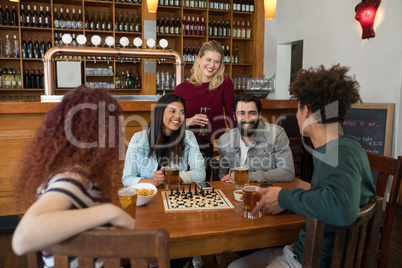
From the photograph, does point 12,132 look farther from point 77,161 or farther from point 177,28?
point 177,28

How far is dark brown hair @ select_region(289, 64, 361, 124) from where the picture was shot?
3.91 ft

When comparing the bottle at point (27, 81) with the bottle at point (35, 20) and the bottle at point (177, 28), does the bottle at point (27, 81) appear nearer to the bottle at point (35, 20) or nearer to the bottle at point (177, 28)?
the bottle at point (35, 20)

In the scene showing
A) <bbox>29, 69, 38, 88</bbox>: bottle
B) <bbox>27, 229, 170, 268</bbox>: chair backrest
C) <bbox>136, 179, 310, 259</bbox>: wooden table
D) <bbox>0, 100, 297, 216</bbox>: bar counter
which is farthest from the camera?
<bbox>29, 69, 38, 88</bbox>: bottle

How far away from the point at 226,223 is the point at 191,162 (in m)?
0.83

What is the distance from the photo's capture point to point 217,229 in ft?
3.77

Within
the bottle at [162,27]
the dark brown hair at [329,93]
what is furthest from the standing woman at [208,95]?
the bottle at [162,27]

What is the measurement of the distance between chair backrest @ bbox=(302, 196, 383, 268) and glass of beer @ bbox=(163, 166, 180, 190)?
832 millimetres

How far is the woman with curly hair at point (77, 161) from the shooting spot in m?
0.77

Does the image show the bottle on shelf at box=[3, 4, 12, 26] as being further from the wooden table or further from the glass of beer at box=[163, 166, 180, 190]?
the wooden table

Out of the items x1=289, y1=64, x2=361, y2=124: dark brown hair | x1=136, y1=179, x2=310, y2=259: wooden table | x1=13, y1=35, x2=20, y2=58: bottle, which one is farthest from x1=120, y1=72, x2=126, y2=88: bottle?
x1=289, y1=64, x2=361, y2=124: dark brown hair

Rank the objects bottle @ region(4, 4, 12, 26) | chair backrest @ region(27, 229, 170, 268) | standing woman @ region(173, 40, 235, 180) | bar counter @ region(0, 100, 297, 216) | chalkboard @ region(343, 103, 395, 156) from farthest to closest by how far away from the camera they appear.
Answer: bottle @ region(4, 4, 12, 26) → chalkboard @ region(343, 103, 395, 156) → bar counter @ region(0, 100, 297, 216) → standing woman @ region(173, 40, 235, 180) → chair backrest @ region(27, 229, 170, 268)

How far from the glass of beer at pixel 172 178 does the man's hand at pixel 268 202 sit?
1.56 feet

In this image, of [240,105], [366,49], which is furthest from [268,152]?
[366,49]

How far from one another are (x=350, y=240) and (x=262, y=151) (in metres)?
1.14
